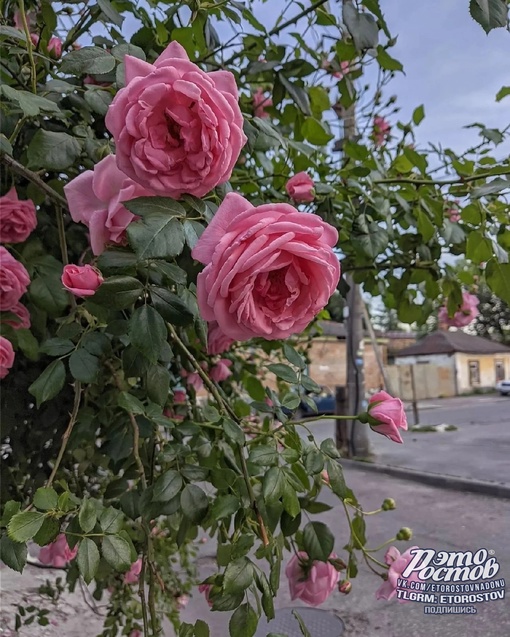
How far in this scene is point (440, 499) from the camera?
110cm

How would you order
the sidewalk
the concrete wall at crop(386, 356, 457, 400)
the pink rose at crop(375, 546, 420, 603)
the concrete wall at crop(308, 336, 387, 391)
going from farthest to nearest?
1. the concrete wall at crop(308, 336, 387, 391)
2. the concrete wall at crop(386, 356, 457, 400)
3. the sidewalk
4. the pink rose at crop(375, 546, 420, 603)

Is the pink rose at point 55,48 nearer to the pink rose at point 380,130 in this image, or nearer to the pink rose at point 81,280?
the pink rose at point 81,280

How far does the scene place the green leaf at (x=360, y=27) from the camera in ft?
2.19

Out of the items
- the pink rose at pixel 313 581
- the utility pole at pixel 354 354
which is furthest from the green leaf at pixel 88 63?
the pink rose at pixel 313 581

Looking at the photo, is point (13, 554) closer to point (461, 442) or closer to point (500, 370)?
point (500, 370)

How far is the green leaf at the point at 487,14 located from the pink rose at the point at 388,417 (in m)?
0.35

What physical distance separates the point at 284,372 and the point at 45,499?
0.26 m

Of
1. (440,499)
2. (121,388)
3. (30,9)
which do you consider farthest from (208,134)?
(440,499)

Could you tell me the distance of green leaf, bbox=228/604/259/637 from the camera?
0.47 metres

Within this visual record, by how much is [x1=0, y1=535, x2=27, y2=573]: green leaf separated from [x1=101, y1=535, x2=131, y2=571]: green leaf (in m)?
0.06

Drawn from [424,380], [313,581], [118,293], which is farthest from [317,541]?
[424,380]

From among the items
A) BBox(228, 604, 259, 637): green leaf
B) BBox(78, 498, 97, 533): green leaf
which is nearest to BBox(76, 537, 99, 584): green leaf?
BBox(78, 498, 97, 533): green leaf

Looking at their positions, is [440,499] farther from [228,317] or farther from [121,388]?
[228,317]

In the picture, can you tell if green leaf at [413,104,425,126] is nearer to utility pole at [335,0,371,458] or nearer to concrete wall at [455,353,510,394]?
utility pole at [335,0,371,458]
